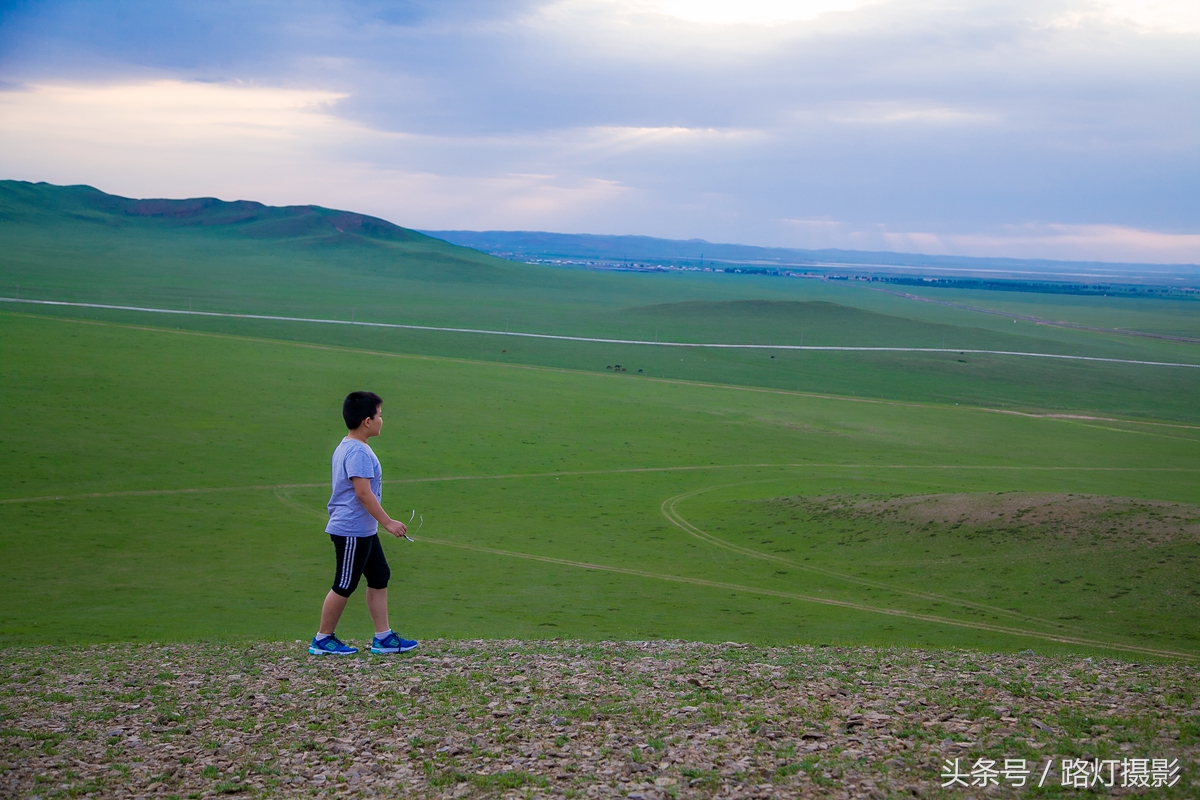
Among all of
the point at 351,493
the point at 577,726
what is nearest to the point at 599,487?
the point at 351,493

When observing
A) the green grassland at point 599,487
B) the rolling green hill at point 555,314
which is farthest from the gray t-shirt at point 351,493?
the rolling green hill at point 555,314

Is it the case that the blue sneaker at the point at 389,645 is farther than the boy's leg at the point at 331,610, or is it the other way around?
the blue sneaker at the point at 389,645

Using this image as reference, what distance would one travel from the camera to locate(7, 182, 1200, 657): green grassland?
48.9ft

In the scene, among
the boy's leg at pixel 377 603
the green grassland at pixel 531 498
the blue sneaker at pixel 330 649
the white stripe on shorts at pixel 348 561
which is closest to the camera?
the white stripe on shorts at pixel 348 561

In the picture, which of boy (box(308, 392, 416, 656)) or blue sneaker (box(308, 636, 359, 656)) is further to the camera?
blue sneaker (box(308, 636, 359, 656))

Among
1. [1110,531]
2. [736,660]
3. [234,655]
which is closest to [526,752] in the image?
[736,660]

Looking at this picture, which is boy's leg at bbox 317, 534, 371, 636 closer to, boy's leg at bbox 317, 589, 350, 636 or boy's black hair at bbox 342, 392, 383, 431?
boy's leg at bbox 317, 589, 350, 636

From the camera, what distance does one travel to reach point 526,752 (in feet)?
20.3

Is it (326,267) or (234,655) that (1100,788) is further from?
(326,267)

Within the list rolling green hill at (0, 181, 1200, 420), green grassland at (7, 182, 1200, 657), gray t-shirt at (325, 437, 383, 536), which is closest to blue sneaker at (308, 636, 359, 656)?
gray t-shirt at (325, 437, 383, 536)

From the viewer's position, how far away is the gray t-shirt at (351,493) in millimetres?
7965

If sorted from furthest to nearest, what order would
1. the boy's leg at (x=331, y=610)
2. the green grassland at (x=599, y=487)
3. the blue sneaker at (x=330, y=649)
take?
the green grassland at (x=599, y=487) < the blue sneaker at (x=330, y=649) < the boy's leg at (x=331, y=610)

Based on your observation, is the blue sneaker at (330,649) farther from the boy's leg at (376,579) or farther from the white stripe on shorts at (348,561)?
the white stripe on shorts at (348,561)

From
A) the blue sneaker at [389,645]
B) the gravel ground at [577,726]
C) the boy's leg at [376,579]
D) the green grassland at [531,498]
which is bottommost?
the green grassland at [531,498]
